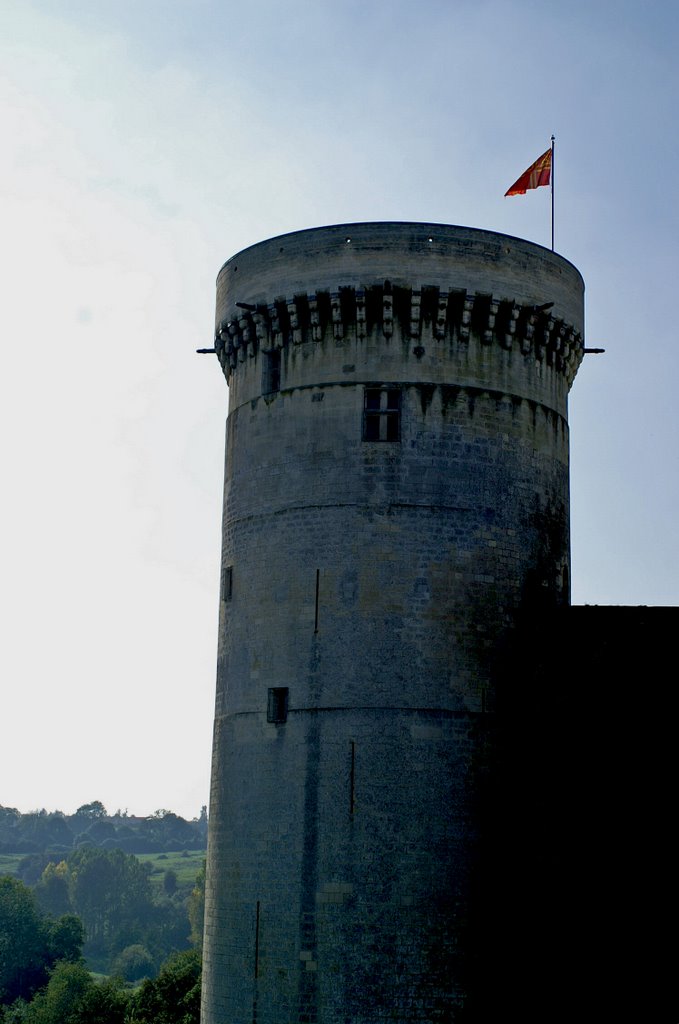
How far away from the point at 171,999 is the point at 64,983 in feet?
129

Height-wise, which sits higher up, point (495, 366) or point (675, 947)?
point (495, 366)

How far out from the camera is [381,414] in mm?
28594

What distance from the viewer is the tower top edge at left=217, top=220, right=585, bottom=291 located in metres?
28.8

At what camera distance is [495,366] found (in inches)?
1153

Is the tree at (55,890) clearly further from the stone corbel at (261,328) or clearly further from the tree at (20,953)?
the stone corbel at (261,328)

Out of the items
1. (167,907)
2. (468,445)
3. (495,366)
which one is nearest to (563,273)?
(495,366)

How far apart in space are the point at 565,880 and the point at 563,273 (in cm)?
1356

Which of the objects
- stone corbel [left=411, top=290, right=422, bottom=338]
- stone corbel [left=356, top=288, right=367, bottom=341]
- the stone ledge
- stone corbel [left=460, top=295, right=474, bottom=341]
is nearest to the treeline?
the stone ledge

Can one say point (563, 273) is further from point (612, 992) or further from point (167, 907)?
point (167, 907)

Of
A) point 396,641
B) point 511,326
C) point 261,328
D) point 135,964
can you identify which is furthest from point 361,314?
point 135,964

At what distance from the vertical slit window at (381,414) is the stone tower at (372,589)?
4 cm

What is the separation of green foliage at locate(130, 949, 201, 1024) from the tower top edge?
2903 cm

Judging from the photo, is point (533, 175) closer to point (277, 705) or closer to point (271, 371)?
point (271, 371)

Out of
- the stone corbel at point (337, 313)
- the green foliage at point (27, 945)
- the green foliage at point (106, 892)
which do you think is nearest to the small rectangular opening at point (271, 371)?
the stone corbel at point (337, 313)
